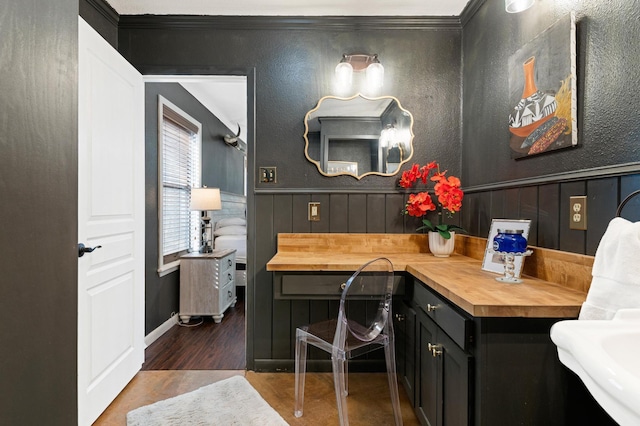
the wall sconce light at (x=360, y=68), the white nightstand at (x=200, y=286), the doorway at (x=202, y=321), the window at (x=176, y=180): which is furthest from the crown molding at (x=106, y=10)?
the white nightstand at (x=200, y=286)

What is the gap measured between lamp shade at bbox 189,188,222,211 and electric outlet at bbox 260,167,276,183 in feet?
4.11

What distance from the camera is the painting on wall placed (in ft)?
4.00

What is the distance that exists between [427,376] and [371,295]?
440mm

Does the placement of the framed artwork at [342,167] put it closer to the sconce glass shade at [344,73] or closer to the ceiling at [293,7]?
the sconce glass shade at [344,73]

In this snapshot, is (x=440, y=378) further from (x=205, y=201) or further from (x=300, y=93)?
(x=205, y=201)

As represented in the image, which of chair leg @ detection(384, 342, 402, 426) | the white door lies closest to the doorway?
the white door

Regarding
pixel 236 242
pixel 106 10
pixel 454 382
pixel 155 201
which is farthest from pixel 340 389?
pixel 106 10

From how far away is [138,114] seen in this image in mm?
2082

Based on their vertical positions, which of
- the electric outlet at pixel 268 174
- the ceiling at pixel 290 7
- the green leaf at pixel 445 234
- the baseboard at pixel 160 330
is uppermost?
the ceiling at pixel 290 7

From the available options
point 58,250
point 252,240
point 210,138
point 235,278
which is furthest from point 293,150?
point 210,138

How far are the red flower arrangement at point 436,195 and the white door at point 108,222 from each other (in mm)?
1830

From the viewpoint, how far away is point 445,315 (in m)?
1.17

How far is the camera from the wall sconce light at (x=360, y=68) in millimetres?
2041

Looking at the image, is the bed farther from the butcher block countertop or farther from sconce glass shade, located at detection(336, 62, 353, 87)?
sconce glass shade, located at detection(336, 62, 353, 87)
